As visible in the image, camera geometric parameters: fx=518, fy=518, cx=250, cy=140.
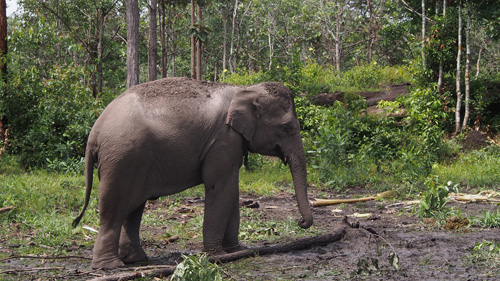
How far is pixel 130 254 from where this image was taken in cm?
563

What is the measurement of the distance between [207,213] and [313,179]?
6915 millimetres

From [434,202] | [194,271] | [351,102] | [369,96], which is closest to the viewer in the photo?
[194,271]

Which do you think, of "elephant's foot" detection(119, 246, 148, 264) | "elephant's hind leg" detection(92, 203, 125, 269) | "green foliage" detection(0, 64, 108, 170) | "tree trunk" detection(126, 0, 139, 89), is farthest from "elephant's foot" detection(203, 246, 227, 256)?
"green foliage" detection(0, 64, 108, 170)

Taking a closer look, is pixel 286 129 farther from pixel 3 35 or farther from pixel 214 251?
pixel 3 35

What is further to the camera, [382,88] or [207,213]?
[382,88]

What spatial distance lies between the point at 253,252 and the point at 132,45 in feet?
25.0

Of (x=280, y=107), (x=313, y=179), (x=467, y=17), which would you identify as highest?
(x=467, y=17)

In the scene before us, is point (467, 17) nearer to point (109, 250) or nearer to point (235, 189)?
point (235, 189)

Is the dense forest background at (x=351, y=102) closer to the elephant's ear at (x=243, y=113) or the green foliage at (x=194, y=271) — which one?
the elephant's ear at (x=243, y=113)

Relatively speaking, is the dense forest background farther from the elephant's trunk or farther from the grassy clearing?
the elephant's trunk

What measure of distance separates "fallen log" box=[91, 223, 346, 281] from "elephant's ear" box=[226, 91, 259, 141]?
1257 mm

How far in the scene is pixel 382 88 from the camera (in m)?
19.9

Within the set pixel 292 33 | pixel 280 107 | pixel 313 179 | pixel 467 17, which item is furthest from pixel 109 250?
pixel 292 33

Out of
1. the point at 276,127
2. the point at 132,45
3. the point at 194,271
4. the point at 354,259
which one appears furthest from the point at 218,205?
the point at 132,45
